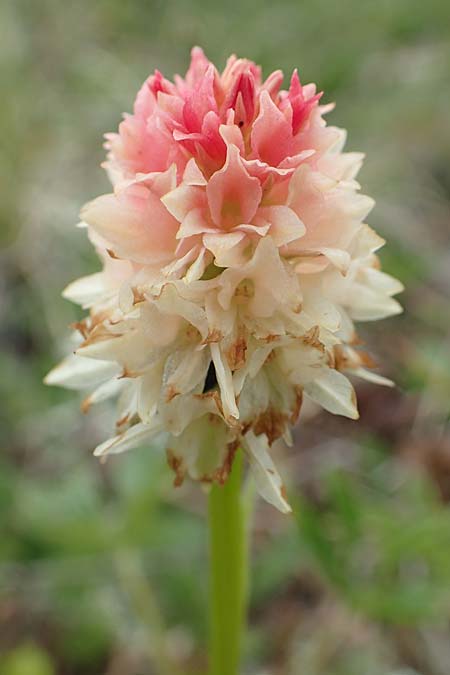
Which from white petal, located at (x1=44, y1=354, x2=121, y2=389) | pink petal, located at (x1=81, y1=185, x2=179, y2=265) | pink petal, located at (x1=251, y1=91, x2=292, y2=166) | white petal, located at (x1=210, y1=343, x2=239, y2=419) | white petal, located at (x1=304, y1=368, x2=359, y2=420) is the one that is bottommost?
white petal, located at (x1=304, y1=368, x2=359, y2=420)

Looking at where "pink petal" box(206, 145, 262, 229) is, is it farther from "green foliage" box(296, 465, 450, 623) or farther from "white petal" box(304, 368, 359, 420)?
"green foliage" box(296, 465, 450, 623)

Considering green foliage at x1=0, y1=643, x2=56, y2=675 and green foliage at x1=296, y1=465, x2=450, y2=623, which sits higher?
green foliage at x1=296, y1=465, x2=450, y2=623

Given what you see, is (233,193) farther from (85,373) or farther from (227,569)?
(227,569)

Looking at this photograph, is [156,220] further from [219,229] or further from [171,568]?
[171,568]

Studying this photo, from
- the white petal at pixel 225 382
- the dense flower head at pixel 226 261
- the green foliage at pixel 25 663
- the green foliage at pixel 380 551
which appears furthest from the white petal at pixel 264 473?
the green foliage at pixel 25 663

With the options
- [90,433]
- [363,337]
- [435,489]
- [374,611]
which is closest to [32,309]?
[90,433]

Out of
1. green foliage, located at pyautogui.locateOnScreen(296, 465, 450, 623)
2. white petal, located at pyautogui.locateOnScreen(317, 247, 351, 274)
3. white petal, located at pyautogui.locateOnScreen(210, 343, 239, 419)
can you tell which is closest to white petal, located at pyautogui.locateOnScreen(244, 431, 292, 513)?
white petal, located at pyautogui.locateOnScreen(210, 343, 239, 419)
